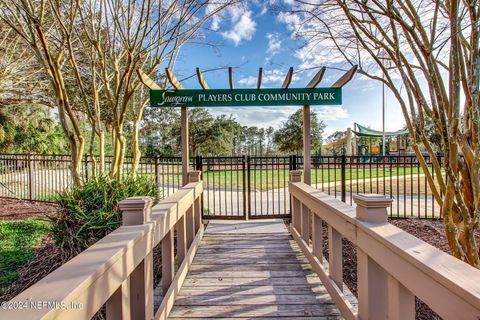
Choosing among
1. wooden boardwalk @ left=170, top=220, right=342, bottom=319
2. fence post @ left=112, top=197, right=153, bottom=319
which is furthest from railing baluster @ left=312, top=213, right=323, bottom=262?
fence post @ left=112, top=197, right=153, bottom=319

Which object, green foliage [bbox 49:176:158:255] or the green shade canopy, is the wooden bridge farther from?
the green shade canopy

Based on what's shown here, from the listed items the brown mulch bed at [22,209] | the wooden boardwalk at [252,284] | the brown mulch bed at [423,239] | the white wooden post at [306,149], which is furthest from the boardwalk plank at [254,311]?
the brown mulch bed at [22,209]

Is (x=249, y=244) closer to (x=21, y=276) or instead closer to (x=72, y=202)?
(x=72, y=202)

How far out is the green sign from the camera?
4043mm

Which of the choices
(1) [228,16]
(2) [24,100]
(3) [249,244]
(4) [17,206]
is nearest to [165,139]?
(2) [24,100]

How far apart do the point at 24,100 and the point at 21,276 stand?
819 cm

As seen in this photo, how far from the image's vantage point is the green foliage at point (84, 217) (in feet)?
10.9

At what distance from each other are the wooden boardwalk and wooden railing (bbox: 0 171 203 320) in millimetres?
311

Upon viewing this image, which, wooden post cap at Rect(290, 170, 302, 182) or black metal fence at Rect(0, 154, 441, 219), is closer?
wooden post cap at Rect(290, 170, 302, 182)

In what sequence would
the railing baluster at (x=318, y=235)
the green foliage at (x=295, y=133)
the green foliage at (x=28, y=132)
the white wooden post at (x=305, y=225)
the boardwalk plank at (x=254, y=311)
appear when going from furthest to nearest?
the green foliage at (x=295, y=133) → the green foliage at (x=28, y=132) → the white wooden post at (x=305, y=225) → the railing baluster at (x=318, y=235) → the boardwalk plank at (x=254, y=311)

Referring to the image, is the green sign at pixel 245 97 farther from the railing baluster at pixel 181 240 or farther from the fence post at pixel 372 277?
the fence post at pixel 372 277

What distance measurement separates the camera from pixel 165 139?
844 inches

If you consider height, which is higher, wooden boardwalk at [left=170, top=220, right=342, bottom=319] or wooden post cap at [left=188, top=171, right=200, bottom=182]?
wooden post cap at [left=188, top=171, right=200, bottom=182]

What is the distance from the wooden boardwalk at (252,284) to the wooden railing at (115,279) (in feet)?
1.02
